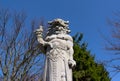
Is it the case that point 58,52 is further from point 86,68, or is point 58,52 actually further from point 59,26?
point 86,68

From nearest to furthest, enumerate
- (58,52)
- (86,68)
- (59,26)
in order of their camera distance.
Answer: (58,52) → (59,26) → (86,68)

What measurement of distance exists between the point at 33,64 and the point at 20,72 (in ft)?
3.51

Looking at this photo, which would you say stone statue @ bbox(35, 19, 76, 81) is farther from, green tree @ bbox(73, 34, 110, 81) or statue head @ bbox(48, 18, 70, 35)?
green tree @ bbox(73, 34, 110, 81)

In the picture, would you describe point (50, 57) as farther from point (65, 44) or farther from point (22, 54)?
point (22, 54)

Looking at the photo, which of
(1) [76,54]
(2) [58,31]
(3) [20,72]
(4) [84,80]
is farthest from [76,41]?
(2) [58,31]

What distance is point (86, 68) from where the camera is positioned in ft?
51.3

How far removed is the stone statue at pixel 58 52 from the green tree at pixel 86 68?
5.71m

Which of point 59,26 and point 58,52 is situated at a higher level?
point 59,26

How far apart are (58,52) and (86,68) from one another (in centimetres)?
694

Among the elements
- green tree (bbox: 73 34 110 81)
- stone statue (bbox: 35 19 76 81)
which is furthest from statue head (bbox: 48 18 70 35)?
green tree (bbox: 73 34 110 81)

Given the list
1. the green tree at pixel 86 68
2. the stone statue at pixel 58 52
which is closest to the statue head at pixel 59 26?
the stone statue at pixel 58 52

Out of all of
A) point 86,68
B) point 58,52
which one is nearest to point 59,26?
point 58,52

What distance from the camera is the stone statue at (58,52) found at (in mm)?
8695

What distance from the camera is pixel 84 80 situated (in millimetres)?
15414
